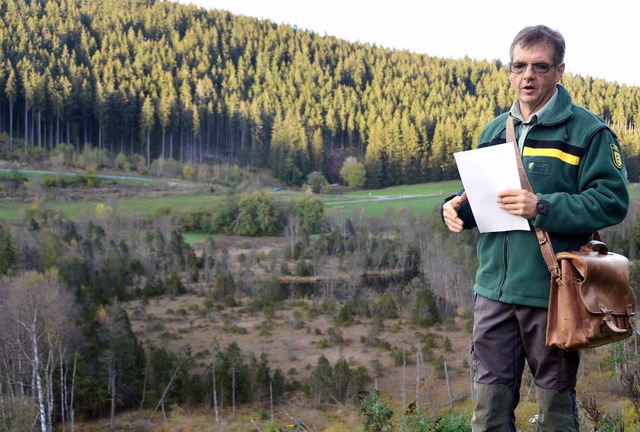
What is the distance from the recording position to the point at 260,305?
29422 mm

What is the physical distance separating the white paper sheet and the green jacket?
0.21 feet

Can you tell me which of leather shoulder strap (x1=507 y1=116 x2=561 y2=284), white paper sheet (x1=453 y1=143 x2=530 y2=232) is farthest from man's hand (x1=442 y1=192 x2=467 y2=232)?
leather shoulder strap (x1=507 y1=116 x2=561 y2=284)

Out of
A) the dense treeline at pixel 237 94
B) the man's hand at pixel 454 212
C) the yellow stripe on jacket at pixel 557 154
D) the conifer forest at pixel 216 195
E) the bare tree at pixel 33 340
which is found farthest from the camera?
the dense treeline at pixel 237 94

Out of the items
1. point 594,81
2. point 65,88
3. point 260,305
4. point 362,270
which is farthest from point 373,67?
point 260,305

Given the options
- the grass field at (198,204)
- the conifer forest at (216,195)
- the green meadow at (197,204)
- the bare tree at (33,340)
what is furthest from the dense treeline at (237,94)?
the bare tree at (33,340)

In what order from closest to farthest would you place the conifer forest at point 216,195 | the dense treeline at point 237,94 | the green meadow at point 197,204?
the conifer forest at point 216,195 < the green meadow at point 197,204 < the dense treeline at point 237,94

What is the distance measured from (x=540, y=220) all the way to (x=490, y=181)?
0.25 metres

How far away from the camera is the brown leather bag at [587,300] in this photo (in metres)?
2.04

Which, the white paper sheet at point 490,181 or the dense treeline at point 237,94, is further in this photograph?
the dense treeline at point 237,94

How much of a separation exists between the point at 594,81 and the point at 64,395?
77.3 m

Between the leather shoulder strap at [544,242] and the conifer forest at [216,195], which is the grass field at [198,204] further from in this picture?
the leather shoulder strap at [544,242]

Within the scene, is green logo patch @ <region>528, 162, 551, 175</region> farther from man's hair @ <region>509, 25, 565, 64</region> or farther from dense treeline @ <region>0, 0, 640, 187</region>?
dense treeline @ <region>0, 0, 640, 187</region>

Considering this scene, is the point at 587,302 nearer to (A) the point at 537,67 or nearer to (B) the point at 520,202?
(B) the point at 520,202

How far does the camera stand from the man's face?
2180 mm
